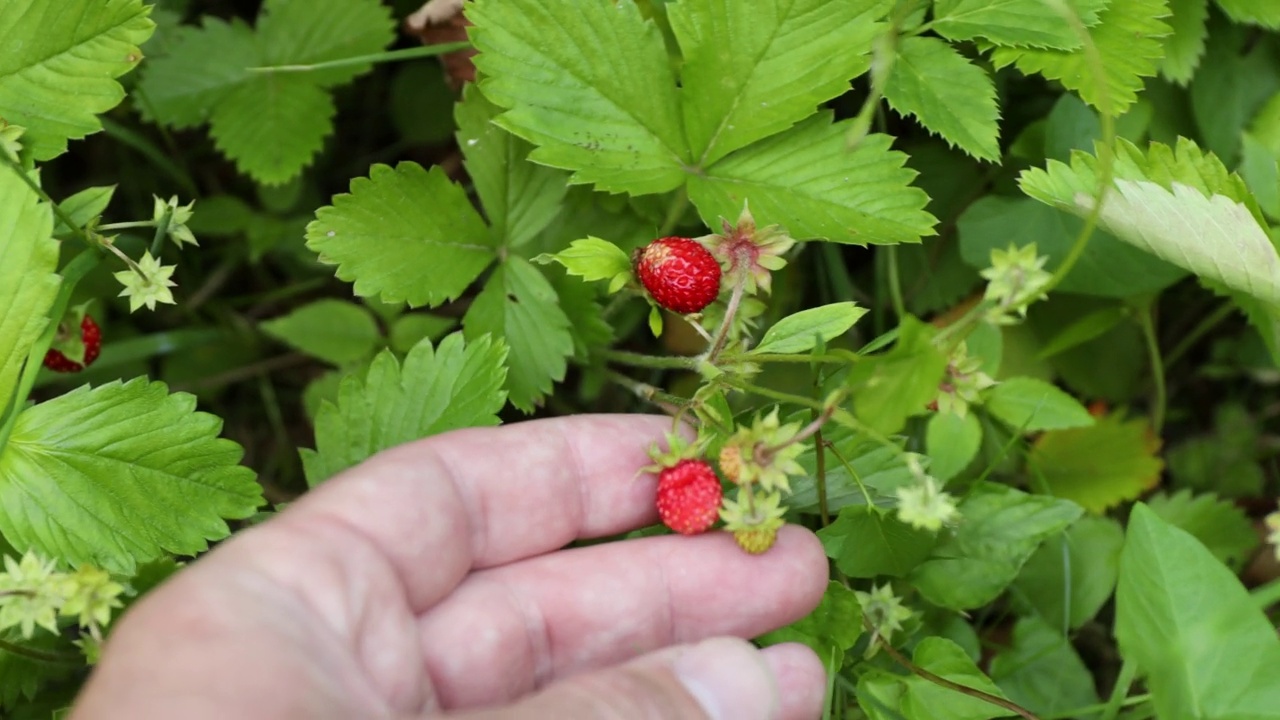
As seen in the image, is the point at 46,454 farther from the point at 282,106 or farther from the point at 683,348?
the point at 683,348

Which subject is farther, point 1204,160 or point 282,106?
point 282,106

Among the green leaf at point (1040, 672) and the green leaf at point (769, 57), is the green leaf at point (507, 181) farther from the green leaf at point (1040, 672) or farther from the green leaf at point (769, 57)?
the green leaf at point (1040, 672)

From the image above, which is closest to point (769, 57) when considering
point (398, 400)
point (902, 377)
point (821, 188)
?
point (821, 188)

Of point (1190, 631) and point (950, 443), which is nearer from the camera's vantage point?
point (1190, 631)

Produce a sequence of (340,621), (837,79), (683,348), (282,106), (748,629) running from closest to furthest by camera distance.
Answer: (340,621) < (748,629) < (837,79) < (282,106) < (683,348)

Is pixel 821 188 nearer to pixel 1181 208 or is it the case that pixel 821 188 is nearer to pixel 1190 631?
pixel 1181 208

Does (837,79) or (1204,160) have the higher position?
(837,79)

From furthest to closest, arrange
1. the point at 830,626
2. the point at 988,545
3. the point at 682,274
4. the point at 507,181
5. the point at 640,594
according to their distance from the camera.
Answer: the point at 507,181
the point at 988,545
the point at 830,626
the point at 640,594
the point at 682,274

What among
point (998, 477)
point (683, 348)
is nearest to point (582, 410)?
point (683, 348)
